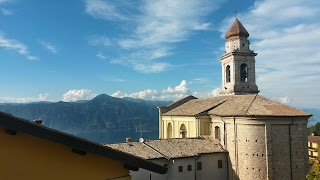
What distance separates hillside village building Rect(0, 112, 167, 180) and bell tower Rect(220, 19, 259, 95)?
3795 cm

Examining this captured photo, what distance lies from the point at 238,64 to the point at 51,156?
132 ft

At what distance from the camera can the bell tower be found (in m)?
43.2

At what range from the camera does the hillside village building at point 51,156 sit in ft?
17.2

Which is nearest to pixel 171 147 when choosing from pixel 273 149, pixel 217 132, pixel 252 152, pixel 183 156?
pixel 183 156

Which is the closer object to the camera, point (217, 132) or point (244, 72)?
point (217, 132)

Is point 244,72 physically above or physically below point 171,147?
above

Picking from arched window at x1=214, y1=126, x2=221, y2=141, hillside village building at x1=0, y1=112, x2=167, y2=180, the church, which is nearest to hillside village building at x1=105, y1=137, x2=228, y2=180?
arched window at x1=214, y1=126, x2=221, y2=141

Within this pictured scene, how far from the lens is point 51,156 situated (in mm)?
5645

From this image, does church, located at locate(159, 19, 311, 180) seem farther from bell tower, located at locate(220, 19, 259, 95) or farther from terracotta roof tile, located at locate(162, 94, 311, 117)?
bell tower, located at locate(220, 19, 259, 95)

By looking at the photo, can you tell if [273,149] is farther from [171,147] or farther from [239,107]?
[171,147]

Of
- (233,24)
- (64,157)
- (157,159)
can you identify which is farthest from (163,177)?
(233,24)

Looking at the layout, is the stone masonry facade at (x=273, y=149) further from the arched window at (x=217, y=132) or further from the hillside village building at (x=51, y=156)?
the hillside village building at (x=51, y=156)

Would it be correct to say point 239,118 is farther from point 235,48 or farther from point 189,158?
point 235,48

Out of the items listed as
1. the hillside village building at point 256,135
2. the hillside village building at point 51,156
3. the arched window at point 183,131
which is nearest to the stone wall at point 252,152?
the hillside village building at point 256,135
